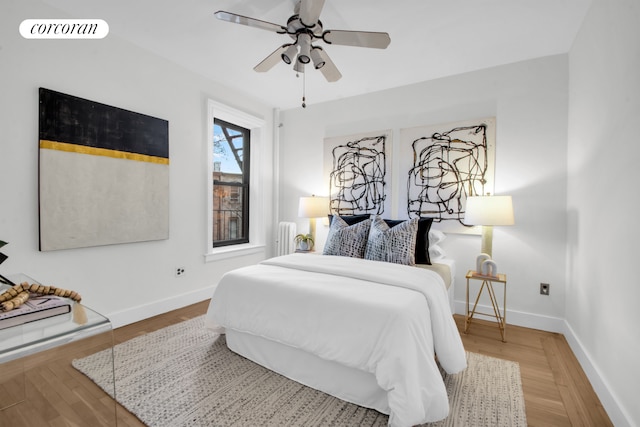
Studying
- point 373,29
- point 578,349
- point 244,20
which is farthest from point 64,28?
point 578,349

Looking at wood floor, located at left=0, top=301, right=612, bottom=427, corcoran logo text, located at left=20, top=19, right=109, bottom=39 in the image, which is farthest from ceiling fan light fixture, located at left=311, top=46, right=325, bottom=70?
wood floor, located at left=0, top=301, right=612, bottom=427

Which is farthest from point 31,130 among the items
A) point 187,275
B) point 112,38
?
point 187,275

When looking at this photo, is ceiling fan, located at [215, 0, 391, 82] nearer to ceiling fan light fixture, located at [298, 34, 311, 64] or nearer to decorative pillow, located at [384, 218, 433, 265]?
ceiling fan light fixture, located at [298, 34, 311, 64]

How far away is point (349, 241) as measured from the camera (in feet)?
9.41

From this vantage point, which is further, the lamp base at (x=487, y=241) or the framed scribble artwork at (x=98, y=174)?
the lamp base at (x=487, y=241)

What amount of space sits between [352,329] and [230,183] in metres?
3.05

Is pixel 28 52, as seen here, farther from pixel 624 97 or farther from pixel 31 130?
pixel 624 97

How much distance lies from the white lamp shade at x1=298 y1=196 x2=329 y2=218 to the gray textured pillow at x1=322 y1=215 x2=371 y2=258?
2.64 ft

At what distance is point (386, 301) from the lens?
164 centimetres

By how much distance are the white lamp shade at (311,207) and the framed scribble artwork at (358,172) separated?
0.27m

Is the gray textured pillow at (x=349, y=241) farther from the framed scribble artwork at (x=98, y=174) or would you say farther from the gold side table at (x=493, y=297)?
the framed scribble artwork at (x=98, y=174)

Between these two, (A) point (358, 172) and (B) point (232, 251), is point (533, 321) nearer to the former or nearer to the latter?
(A) point (358, 172)

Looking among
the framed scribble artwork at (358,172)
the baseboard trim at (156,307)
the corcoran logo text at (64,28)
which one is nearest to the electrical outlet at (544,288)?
the framed scribble artwork at (358,172)

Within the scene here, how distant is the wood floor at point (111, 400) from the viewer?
5.16 feet
